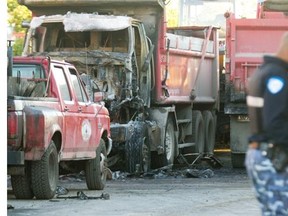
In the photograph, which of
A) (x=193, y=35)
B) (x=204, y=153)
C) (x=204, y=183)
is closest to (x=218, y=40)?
(x=193, y=35)

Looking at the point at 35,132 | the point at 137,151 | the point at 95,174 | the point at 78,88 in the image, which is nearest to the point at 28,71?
the point at 78,88

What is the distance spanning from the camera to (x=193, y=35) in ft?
79.2

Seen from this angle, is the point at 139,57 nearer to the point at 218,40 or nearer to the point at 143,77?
the point at 143,77

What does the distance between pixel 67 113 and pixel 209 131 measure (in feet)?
32.9

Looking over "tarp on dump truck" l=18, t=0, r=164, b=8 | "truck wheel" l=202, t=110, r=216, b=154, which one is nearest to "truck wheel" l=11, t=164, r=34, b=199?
"tarp on dump truck" l=18, t=0, r=164, b=8

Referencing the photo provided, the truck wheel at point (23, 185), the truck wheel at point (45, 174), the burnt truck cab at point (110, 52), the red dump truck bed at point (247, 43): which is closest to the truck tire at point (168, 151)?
the burnt truck cab at point (110, 52)

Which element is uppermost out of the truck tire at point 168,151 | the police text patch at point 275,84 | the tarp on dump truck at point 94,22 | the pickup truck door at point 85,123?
the tarp on dump truck at point 94,22

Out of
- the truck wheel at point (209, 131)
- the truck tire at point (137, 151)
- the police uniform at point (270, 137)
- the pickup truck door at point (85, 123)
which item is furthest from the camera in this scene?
the truck wheel at point (209, 131)

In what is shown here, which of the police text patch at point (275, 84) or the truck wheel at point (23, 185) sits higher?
the police text patch at point (275, 84)

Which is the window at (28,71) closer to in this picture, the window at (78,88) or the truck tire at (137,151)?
the window at (78,88)

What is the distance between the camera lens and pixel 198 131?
23625mm

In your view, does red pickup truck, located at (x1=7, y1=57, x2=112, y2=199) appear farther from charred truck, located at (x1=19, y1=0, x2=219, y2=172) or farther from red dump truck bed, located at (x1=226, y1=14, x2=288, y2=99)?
red dump truck bed, located at (x1=226, y1=14, x2=288, y2=99)

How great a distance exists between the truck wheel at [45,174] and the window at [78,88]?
178cm

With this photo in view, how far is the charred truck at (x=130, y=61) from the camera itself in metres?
19.2
